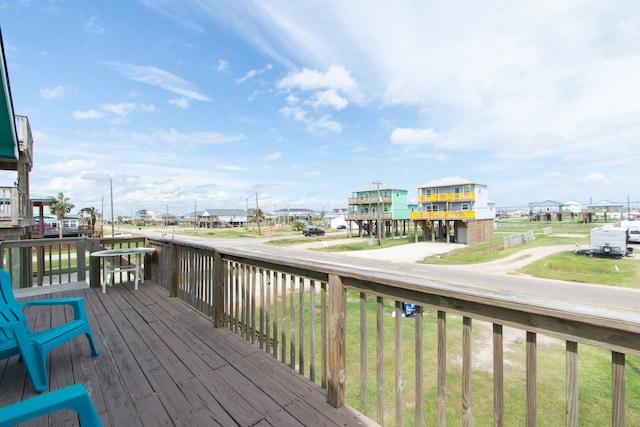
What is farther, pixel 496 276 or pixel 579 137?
pixel 579 137

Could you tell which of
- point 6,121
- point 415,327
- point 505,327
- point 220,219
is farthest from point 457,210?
point 220,219

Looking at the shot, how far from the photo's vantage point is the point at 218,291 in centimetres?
346

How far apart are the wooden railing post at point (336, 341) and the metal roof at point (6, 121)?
6129 millimetres

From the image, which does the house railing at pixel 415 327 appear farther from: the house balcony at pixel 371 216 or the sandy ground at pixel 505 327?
the house balcony at pixel 371 216

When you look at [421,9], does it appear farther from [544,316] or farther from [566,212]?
[566,212]

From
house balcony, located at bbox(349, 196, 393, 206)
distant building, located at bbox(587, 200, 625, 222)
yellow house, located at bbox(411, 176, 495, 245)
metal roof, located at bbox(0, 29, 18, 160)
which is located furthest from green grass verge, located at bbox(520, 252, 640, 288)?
distant building, located at bbox(587, 200, 625, 222)

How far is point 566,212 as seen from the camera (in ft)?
216

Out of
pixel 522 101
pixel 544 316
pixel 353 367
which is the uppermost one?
pixel 522 101

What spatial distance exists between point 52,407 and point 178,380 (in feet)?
4.27

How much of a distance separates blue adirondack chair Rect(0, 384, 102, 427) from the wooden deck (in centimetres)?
74

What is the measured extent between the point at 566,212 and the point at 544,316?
86183mm

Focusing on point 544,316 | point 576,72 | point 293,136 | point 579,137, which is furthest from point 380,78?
point 579,137

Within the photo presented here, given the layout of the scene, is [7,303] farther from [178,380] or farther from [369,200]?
[369,200]

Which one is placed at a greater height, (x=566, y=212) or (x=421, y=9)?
(x=421, y=9)
